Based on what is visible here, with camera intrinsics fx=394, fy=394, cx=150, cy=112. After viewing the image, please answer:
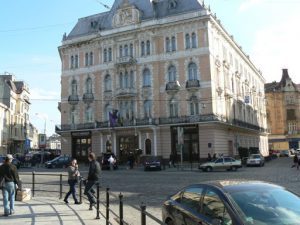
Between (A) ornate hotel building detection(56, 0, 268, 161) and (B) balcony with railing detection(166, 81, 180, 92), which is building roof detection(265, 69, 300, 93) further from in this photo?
(B) balcony with railing detection(166, 81, 180, 92)

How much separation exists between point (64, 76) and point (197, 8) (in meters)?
21.7

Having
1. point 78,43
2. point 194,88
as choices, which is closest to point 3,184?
point 194,88

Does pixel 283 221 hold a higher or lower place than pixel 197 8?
lower

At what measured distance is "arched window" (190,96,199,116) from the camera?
152 ft

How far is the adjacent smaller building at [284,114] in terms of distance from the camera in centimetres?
8675

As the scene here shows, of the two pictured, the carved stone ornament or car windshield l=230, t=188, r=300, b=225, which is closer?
car windshield l=230, t=188, r=300, b=225

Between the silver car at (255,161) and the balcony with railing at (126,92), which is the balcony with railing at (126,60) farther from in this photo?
the silver car at (255,161)

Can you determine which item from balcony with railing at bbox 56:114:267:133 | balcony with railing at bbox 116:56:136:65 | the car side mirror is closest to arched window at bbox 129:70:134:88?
balcony with railing at bbox 116:56:136:65

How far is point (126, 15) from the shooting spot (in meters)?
51.5

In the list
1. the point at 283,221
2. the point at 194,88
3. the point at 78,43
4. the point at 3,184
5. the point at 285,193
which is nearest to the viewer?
the point at 283,221

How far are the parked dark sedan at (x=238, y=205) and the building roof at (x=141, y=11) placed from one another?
42.5 meters

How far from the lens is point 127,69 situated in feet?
168

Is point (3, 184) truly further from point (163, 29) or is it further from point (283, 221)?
point (163, 29)

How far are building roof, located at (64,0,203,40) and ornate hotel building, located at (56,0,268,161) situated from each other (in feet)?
0.47
